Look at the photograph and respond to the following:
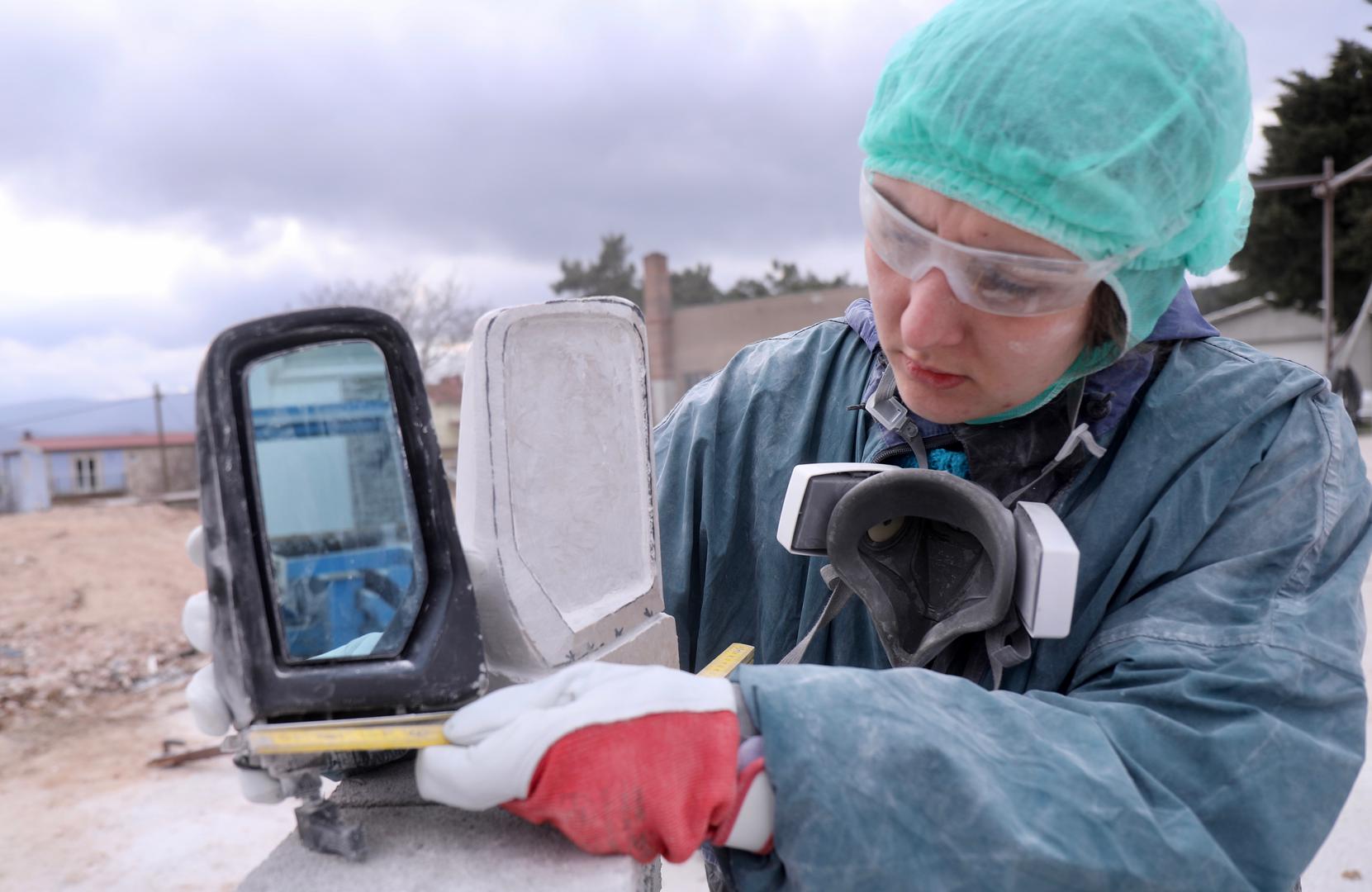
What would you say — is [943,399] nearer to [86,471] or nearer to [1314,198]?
[1314,198]

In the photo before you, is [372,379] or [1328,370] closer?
[372,379]

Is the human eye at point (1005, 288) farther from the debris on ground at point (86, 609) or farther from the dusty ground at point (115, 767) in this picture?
the debris on ground at point (86, 609)

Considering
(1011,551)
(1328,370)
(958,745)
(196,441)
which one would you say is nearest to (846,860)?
(958,745)

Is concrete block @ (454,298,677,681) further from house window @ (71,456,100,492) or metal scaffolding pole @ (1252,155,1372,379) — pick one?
house window @ (71,456,100,492)

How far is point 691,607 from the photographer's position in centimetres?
162

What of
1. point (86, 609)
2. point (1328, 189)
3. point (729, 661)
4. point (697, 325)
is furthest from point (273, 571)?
point (697, 325)

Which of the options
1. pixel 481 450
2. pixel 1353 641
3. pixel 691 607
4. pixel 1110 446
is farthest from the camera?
pixel 691 607

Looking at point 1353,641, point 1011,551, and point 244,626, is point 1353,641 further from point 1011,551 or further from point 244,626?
point 244,626

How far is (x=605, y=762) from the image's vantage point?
0.83m

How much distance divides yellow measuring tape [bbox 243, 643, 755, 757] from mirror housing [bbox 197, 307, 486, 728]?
11 mm

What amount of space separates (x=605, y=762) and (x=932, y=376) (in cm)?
70

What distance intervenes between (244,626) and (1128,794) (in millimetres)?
831

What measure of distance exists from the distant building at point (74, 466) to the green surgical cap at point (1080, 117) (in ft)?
83.7

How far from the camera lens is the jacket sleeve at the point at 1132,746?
87 cm
